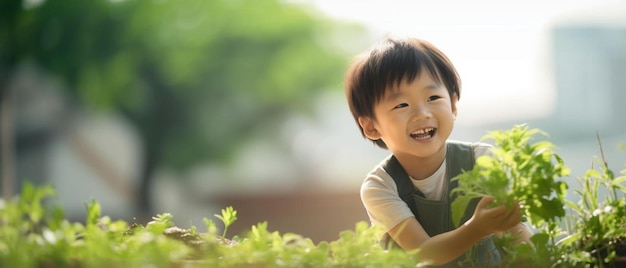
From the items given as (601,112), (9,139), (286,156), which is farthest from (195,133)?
(601,112)

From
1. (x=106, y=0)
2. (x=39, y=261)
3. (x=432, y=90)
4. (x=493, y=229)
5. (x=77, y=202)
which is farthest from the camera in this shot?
(x=77, y=202)

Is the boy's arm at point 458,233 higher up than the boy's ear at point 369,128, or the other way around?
the boy's ear at point 369,128

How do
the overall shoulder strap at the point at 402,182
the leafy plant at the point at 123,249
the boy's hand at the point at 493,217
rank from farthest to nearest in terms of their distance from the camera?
the overall shoulder strap at the point at 402,182
the boy's hand at the point at 493,217
the leafy plant at the point at 123,249

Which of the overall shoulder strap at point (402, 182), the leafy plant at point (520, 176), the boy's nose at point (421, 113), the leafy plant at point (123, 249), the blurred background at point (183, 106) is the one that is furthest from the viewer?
the blurred background at point (183, 106)

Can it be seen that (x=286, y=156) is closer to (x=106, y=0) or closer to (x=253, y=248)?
(x=106, y=0)

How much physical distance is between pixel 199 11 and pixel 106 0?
2.76 meters

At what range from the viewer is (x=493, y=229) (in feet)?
5.07

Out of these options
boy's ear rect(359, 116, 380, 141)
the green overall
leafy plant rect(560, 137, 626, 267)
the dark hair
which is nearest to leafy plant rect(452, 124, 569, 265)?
leafy plant rect(560, 137, 626, 267)

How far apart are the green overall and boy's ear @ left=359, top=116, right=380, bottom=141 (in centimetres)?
9

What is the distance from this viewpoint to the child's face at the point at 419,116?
2037 millimetres

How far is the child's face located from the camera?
6.68 feet

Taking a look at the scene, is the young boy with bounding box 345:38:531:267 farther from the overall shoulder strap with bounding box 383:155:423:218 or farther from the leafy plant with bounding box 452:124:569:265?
the leafy plant with bounding box 452:124:569:265

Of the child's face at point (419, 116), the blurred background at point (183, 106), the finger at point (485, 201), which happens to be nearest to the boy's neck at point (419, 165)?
the child's face at point (419, 116)

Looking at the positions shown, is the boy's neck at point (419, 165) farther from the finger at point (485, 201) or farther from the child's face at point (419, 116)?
the finger at point (485, 201)
